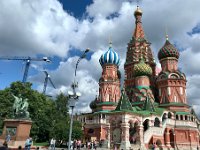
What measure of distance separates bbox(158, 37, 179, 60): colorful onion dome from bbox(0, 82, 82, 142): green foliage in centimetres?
2540

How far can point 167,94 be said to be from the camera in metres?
48.6

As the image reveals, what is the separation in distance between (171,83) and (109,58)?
15.8 metres

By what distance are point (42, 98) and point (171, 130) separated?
26264mm

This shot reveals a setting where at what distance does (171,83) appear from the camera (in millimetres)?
49062

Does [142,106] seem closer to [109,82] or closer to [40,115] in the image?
[109,82]

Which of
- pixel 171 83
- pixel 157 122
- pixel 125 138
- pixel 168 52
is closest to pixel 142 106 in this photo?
pixel 157 122

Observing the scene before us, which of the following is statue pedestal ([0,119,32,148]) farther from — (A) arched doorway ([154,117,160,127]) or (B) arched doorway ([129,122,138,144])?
(A) arched doorway ([154,117,160,127])

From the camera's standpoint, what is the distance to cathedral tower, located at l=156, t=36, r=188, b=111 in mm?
47688

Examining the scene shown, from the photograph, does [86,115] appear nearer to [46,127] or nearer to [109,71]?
[109,71]

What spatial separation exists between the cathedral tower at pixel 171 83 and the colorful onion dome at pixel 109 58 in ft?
35.3

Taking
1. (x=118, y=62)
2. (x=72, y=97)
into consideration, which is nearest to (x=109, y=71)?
(x=118, y=62)

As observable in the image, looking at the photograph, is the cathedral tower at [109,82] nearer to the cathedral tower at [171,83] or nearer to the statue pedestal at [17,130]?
the cathedral tower at [171,83]

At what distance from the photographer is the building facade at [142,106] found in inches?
1379

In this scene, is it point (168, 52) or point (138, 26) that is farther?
point (138, 26)
